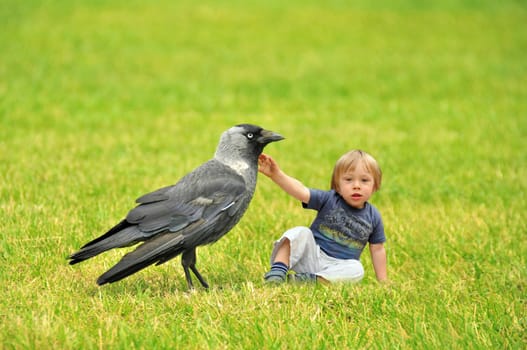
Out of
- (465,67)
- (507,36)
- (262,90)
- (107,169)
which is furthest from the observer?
(507,36)

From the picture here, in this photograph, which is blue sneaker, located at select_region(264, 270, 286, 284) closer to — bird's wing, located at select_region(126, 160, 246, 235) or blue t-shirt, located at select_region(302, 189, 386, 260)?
blue t-shirt, located at select_region(302, 189, 386, 260)

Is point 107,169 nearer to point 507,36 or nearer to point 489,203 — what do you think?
point 489,203

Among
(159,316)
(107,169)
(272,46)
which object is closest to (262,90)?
(272,46)

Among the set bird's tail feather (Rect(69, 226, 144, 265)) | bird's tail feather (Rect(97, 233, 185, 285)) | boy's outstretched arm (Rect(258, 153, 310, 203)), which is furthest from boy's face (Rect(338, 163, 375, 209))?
bird's tail feather (Rect(69, 226, 144, 265))

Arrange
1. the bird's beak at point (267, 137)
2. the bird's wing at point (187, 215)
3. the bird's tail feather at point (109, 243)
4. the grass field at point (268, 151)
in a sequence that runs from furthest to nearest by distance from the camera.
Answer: the bird's beak at point (267, 137), the bird's wing at point (187, 215), the bird's tail feather at point (109, 243), the grass field at point (268, 151)

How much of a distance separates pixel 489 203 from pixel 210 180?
3.87m

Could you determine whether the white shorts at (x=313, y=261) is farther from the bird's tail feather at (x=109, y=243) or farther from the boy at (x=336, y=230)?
the bird's tail feather at (x=109, y=243)

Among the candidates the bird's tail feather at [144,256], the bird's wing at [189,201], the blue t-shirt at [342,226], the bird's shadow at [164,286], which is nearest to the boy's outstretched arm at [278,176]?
the blue t-shirt at [342,226]

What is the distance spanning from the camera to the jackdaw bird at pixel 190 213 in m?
4.89

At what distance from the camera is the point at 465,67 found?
17.2m

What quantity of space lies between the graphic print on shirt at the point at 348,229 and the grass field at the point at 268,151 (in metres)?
0.42

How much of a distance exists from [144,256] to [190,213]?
1.39 feet

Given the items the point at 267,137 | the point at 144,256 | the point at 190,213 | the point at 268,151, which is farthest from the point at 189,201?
the point at 268,151

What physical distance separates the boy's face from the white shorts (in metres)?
0.39
